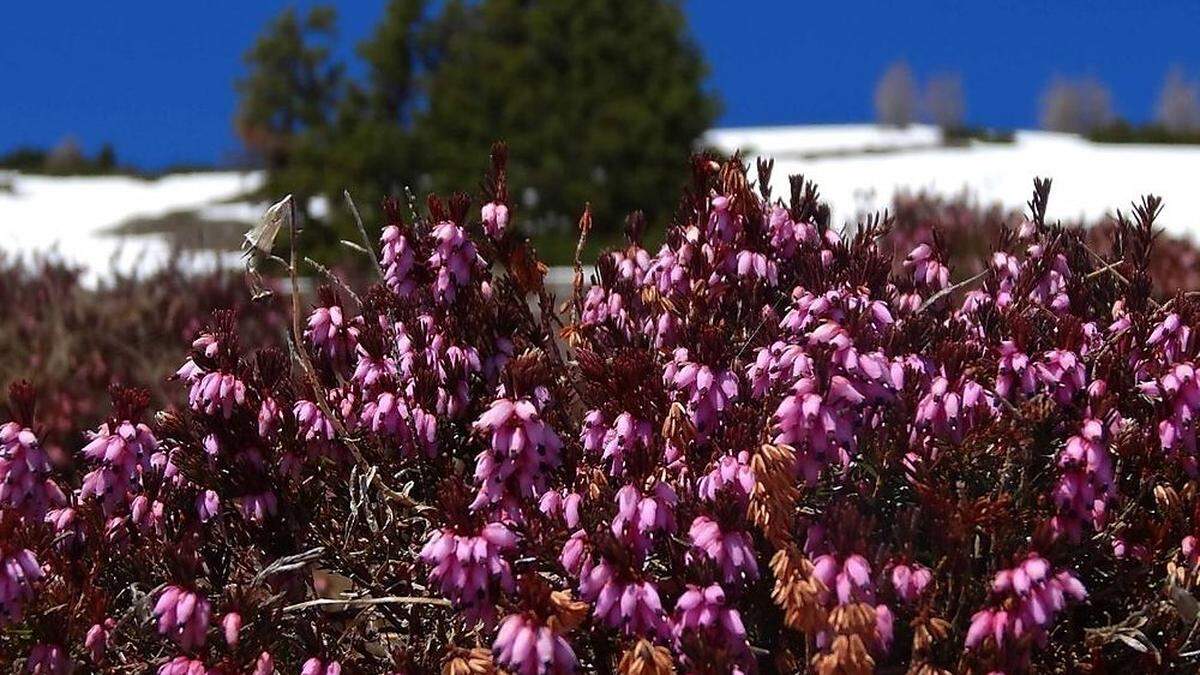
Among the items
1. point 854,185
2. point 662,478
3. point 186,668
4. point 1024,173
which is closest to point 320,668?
point 186,668

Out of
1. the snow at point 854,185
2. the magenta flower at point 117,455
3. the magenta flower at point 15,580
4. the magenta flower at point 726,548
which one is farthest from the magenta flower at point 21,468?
the snow at point 854,185

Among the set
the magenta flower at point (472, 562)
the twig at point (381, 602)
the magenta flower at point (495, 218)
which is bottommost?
the twig at point (381, 602)

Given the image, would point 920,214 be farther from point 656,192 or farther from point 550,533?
point 656,192

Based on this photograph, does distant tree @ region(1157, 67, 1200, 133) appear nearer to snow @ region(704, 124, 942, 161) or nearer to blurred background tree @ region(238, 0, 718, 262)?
snow @ region(704, 124, 942, 161)

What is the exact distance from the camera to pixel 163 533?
3.14 m

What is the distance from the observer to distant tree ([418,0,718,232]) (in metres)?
27.8

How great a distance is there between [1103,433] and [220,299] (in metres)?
6.63

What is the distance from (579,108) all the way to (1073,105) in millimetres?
67160

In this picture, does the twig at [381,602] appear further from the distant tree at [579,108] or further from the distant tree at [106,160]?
the distant tree at [106,160]

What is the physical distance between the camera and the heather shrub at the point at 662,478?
2.44m

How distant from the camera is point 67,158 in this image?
57.5 metres

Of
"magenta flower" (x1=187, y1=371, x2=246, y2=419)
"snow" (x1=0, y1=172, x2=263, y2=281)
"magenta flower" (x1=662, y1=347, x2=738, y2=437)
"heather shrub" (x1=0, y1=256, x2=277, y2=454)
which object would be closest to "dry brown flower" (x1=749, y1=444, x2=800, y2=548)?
"magenta flower" (x1=662, y1=347, x2=738, y2=437)

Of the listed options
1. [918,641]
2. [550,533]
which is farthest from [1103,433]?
[550,533]

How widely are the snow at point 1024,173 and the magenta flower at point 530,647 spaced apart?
19594mm
